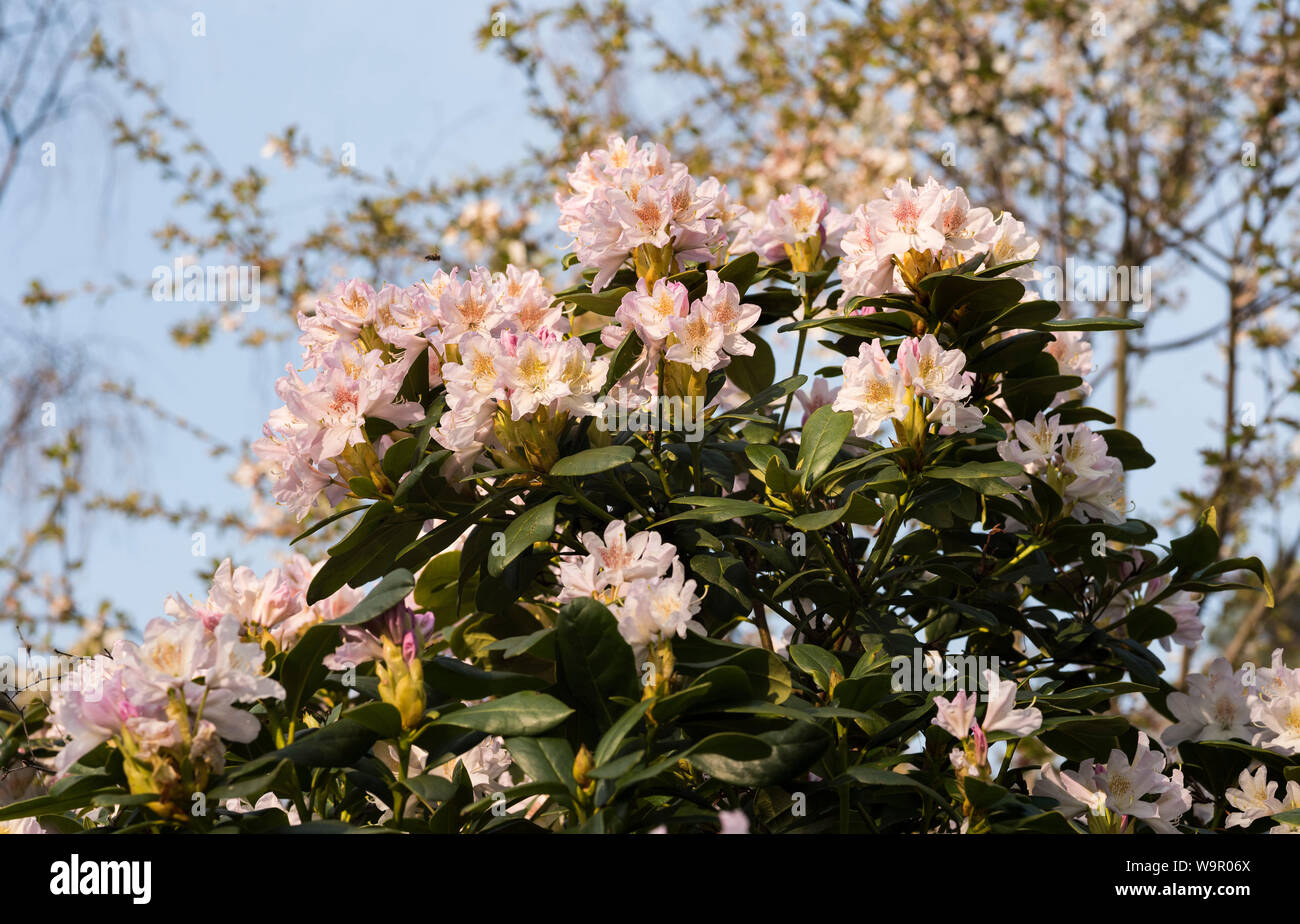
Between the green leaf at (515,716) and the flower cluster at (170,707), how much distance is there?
6.7 inches

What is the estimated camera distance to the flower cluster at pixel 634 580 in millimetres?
1073

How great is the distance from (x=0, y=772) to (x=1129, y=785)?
1389 mm

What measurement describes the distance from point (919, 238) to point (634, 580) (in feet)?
1.74

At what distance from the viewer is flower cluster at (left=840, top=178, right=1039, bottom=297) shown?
1.35 meters

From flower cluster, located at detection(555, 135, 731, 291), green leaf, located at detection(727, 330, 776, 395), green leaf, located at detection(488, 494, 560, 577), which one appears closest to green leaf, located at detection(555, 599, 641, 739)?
green leaf, located at detection(488, 494, 560, 577)

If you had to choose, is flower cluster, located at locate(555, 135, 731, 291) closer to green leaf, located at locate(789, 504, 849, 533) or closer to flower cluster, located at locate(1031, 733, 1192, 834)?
green leaf, located at locate(789, 504, 849, 533)

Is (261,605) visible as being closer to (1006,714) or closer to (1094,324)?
(1006,714)

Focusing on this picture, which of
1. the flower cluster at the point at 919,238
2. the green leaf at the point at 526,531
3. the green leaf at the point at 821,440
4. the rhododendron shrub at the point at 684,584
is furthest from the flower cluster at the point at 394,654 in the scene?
the flower cluster at the point at 919,238

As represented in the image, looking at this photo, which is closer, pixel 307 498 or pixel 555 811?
pixel 555 811

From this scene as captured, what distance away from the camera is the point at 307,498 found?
4.35ft

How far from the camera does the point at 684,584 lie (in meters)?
1.16

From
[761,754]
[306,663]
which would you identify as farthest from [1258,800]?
[306,663]
